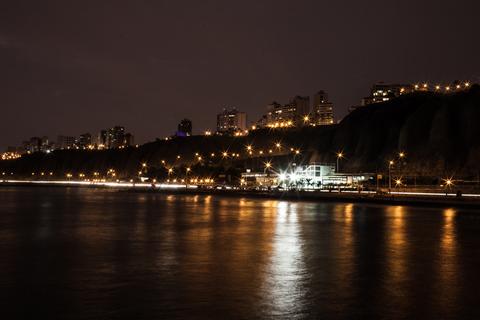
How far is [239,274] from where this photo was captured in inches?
518

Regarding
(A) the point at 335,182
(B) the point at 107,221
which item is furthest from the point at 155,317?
(A) the point at 335,182

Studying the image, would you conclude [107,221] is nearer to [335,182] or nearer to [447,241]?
→ [447,241]

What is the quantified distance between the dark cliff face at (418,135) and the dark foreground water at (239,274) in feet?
196

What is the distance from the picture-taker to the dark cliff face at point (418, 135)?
8038 cm

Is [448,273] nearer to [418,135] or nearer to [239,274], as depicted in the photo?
[239,274]

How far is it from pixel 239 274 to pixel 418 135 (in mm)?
83568

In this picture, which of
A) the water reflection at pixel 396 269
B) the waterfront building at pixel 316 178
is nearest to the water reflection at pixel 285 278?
the water reflection at pixel 396 269

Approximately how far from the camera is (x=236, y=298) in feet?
34.3

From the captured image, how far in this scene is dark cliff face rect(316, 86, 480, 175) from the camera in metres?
80.4

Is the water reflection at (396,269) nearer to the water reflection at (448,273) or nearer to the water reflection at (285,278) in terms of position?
the water reflection at (448,273)

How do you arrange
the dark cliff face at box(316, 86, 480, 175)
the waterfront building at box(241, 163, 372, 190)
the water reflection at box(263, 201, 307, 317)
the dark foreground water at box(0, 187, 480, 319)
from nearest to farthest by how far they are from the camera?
the dark foreground water at box(0, 187, 480, 319) < the water reflection at box(263, 201, 307, 317) < the dark cliff face at box(316, 86, 480, 175) < the waterfront building at box(241, 163, 372, 190)

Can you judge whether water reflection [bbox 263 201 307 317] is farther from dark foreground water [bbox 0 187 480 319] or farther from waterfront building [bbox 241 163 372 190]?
waterfront building [bbox 241 163 372 190]

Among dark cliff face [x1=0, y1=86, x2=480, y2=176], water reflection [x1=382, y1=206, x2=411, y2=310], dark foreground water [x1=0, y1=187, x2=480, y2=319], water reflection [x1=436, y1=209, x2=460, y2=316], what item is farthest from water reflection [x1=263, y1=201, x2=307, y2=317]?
dark cliff face [x1=0, y1=86, x2=480, y2=176]

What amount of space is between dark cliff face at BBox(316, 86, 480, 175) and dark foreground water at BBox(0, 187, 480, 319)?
196ft
